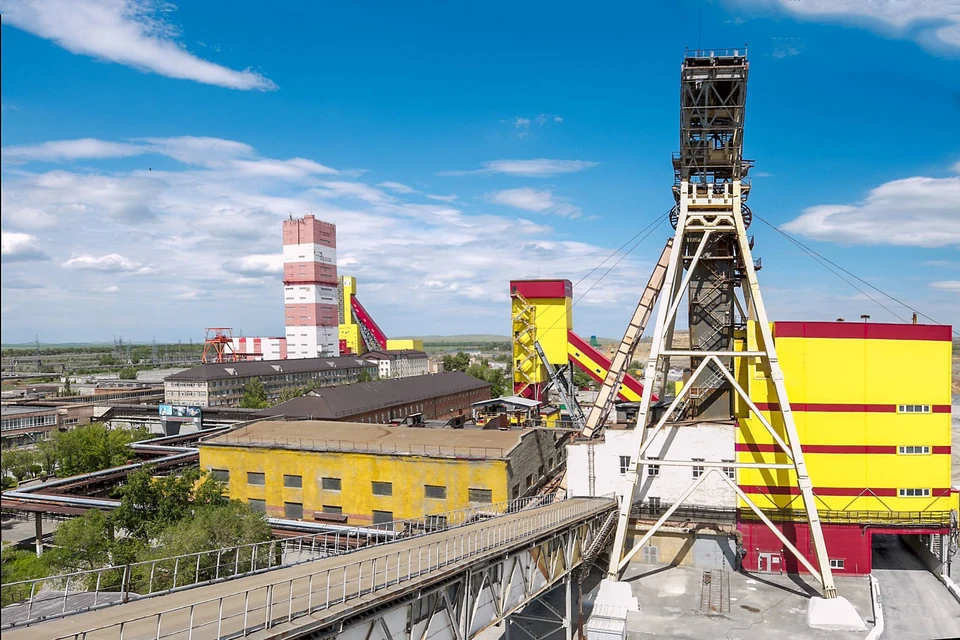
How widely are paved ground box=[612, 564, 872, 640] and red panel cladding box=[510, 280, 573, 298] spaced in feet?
64.6

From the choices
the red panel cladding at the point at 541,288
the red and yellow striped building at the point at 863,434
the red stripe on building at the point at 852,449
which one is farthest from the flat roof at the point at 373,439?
the red panel cladding at the point at 541,288

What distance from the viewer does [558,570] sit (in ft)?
64.8

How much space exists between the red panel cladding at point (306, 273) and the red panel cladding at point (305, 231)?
3703 millimetres

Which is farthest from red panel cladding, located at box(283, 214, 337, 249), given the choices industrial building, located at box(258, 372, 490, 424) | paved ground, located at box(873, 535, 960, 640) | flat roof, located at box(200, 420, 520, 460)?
paved ground, located at box(873, 535, 960, 640)

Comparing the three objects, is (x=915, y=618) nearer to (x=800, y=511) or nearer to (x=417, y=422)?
(x=800, y=511)

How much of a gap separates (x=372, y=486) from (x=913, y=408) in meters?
22.4

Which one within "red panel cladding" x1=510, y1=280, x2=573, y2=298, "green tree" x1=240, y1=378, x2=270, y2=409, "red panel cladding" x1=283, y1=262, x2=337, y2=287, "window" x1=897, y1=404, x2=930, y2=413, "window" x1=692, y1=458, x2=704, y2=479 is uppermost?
"red panel cladding" x1=283, y1=262, x2=337, y2=287

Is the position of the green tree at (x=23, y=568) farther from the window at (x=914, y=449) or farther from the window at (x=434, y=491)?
the window at (x=914, y=449)

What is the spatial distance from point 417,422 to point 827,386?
2261cm

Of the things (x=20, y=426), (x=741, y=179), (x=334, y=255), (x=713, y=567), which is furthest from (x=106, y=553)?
(x=334, y=255)

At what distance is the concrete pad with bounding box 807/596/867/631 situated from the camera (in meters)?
21.5

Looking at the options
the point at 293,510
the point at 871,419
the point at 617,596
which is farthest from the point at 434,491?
the point at 871,419

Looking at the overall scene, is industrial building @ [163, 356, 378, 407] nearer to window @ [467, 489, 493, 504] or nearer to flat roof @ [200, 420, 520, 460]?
flat roof @ [200, 420, 520, 460]

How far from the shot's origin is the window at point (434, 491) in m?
28.0
